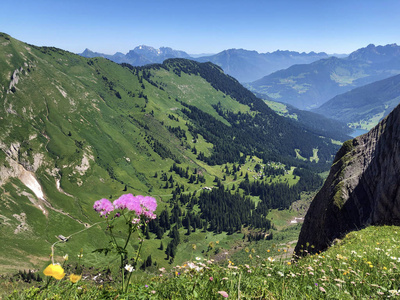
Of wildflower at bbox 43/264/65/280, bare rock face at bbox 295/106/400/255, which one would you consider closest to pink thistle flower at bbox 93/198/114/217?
wildflower at bbox 43/264/65/280

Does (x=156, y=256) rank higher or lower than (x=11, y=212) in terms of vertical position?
lower

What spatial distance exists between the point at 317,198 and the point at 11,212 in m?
224

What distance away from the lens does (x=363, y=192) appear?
3086cm

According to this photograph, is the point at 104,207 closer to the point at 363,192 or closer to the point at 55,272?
the point at 55,272

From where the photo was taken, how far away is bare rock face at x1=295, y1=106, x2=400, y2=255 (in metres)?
25.5

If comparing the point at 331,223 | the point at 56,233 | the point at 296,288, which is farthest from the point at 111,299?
the point at 56,233

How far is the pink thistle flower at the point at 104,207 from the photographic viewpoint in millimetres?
6592

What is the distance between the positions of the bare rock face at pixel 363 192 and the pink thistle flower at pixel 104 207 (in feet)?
79.2

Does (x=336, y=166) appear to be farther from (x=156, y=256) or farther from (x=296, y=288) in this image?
(x=156, y=256)

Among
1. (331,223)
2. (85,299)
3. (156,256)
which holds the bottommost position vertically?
(156,256)

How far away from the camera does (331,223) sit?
30.4m

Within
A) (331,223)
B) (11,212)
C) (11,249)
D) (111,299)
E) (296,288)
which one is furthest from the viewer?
(11,212)

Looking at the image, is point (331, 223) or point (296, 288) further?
point (331, 223)

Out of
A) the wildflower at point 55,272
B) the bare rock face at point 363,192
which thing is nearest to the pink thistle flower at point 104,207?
the wildflower at point 55,272
